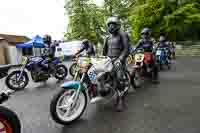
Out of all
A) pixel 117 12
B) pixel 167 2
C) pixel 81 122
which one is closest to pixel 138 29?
pixel 167 2

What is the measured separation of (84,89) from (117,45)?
1510 millimetres

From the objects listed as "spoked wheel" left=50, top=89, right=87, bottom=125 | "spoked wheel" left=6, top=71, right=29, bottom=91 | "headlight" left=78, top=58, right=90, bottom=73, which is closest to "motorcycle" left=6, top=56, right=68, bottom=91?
"spoked wheel" left=6, top=71, right=29, bottom=91

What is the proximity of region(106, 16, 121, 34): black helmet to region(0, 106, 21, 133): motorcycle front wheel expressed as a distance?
2736 mm

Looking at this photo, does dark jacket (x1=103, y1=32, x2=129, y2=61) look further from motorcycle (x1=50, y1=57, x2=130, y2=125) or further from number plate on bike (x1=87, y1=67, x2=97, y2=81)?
number plate on bike (x1=87, y1=67, x2=97, y2=81)

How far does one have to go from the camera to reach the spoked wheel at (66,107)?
11.1ft

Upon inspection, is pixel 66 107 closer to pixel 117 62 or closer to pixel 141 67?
pixel 117 62

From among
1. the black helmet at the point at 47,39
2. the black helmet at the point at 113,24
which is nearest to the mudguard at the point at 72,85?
the black helmet at the point at 113,24

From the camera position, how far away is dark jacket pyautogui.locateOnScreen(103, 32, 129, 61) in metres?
4.48

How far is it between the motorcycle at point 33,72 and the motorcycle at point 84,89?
328cm

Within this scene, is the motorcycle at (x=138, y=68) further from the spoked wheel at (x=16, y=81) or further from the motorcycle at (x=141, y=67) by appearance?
the spoked wheel at (x=16, y=81)

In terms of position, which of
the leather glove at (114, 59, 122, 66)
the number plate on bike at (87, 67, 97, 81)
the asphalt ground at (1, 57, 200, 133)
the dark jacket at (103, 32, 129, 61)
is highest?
the dark jacket at (103, 32, 129, 61)

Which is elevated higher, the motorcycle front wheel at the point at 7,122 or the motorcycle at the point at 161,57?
the motorcycle at the point at 161,57

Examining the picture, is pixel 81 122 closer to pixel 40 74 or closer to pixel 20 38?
pixel 40 74

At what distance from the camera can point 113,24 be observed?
4465 millimetres
